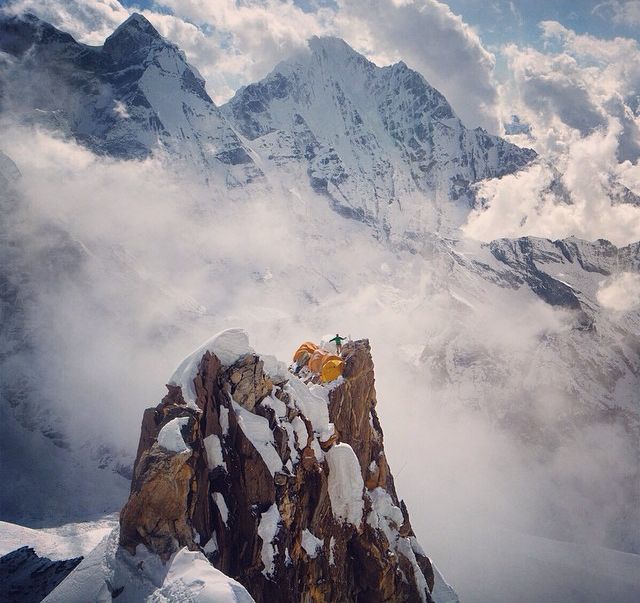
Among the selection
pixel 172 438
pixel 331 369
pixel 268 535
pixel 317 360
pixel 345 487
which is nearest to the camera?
pixel 172 438

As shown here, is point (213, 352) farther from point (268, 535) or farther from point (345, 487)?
point (345, 487)

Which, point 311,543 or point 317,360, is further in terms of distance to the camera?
point 317,360

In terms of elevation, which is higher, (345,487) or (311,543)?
(345,487)

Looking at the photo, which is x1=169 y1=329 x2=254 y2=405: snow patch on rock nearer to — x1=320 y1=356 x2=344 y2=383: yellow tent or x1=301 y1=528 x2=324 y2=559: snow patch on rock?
x1=320 y1=356 x2=344 y2=383: yellow tent

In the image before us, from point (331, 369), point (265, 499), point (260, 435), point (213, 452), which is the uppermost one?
point (331, 369)

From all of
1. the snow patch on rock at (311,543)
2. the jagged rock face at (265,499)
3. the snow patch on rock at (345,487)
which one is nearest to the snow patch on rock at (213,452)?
the jagged rock face at (265,499)

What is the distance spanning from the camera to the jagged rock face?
58.6ft

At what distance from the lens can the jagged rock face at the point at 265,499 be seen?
704 inches

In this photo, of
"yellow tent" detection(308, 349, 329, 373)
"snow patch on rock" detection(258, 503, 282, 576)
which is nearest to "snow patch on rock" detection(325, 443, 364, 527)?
"snow patch on rock" detection(258, 503, 282, 576)

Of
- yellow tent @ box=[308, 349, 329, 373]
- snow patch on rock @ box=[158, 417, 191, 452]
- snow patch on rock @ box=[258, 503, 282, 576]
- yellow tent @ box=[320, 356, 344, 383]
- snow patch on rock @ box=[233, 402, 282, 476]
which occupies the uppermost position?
yellow tent @ box=[308, 349, 329, 373]

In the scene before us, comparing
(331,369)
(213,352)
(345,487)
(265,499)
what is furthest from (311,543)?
(331,369)

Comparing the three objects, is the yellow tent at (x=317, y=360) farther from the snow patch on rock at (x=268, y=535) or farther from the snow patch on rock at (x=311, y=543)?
the snow patch on rock at (x=268, y=535)

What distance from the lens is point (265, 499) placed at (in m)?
21.8

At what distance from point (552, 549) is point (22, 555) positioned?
187198 millimetres
